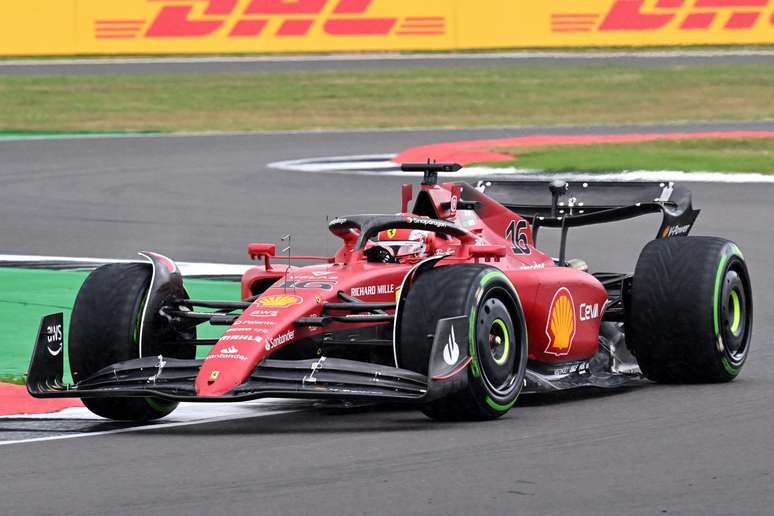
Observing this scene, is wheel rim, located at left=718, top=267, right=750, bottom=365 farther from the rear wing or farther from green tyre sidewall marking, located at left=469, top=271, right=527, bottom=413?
→ green tyre sidewall marking, located at left=469, top=271, right=527, bottom=413

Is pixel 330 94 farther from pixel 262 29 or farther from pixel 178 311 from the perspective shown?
pixel 178 311

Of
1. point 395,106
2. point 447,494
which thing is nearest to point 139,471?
point 447,494

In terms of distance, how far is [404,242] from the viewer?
9258 mm

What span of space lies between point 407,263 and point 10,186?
13.9 m

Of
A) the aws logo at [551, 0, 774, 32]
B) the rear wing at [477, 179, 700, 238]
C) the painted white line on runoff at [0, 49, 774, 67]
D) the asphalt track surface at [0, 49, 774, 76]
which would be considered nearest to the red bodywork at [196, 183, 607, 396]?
the rear wing at [477, 179, 700, 238]

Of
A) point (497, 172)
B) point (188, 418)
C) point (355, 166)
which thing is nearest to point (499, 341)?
point (188, 418)

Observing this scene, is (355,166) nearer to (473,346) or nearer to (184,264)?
(184,264)

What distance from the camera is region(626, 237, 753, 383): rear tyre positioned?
9.54m

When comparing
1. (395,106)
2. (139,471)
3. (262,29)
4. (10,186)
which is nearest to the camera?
(139,471)

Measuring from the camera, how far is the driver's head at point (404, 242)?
923 centimetres

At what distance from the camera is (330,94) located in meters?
34.9

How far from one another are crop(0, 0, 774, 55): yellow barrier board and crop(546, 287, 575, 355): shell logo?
97.1 feet

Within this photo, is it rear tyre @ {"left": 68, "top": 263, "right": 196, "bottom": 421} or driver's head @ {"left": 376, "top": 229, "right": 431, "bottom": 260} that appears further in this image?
driver's head @ {"left": 376, "top": 229, "right": 431, "bottom": 260}

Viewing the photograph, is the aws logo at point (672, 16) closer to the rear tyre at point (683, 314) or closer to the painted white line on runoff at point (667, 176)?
the painted white line on runoff at point (667, 176)
